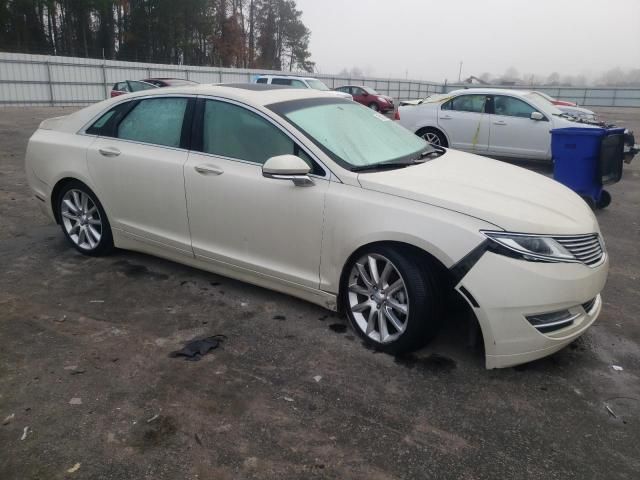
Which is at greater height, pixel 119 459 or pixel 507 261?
pixel 507 261

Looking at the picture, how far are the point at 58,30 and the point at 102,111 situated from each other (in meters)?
48.6

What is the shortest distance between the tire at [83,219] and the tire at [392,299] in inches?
97.4

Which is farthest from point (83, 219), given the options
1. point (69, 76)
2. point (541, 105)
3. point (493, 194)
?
point (69, 76)

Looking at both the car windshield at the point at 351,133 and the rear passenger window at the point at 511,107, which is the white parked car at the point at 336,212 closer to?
the car windshield at the point at 351,133

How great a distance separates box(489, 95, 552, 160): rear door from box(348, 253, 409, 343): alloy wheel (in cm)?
781

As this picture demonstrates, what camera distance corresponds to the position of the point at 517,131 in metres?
10.1

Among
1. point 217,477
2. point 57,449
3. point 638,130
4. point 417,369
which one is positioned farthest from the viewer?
point 638,130

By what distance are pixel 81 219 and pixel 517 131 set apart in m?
8.17

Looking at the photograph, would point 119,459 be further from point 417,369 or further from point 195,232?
point 195,232

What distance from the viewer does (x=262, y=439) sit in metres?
2.55

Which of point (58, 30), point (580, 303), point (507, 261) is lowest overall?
point (580, 303)

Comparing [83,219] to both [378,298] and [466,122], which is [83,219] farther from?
[466,122]

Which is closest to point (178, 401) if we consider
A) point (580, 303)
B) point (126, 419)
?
point (126, 419)

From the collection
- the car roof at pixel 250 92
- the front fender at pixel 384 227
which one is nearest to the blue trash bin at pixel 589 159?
the car roof at pixel 250 92
